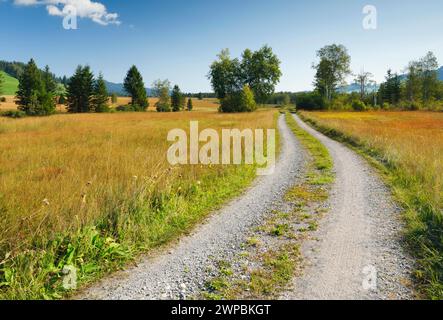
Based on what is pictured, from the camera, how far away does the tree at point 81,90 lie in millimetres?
65738

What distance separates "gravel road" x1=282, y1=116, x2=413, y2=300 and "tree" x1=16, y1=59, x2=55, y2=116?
62.5 m

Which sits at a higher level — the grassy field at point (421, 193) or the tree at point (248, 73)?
the tree at point (248, 73)

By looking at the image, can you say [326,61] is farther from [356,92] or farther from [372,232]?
[372,232]


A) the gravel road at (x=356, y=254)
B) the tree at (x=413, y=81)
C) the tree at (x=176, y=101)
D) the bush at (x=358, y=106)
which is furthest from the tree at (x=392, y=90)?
the gravel road at (x=356, y=254)

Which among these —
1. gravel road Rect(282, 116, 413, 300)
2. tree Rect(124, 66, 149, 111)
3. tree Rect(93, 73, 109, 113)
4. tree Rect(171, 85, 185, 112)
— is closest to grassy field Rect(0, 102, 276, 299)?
gravel road Rect(282, 116, 413, 300)

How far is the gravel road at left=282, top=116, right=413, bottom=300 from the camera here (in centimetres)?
384

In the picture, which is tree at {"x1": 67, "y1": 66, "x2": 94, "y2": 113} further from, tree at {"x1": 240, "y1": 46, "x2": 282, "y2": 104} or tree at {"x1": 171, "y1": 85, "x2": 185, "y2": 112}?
tree at {"x1": 240, "y1": 46, "x2": 282, "y2": 104}

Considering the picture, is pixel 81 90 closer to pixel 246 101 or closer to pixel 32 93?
pixel 32 93

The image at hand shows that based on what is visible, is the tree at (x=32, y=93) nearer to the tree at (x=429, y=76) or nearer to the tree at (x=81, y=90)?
the tree at (x=81, y=90)

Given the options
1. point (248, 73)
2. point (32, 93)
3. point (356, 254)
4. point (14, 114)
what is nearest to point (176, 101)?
point (248, 73)

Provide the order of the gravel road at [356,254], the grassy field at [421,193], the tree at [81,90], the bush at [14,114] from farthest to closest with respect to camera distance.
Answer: the tree at [81,90]
the bush at [14,114]
the grassy field at [421,193]
the gravel road at [356,254]

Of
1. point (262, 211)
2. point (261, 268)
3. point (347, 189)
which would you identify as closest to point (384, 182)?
point (347, 189)

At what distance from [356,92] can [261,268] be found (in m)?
91.9

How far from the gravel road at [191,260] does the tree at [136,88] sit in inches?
2769
